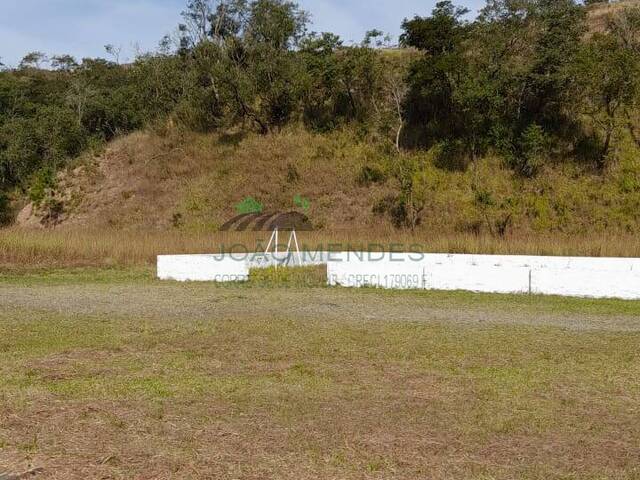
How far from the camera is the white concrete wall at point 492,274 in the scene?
13.2 metres

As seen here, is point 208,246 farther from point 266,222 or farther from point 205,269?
point 205,269

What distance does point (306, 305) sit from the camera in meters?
12.0

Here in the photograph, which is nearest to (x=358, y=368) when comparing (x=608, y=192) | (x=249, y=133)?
(x=608, y=192)

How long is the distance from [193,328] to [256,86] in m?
28.2

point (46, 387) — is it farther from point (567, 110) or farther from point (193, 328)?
point (567, 110)

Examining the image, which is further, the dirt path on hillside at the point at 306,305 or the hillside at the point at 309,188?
the hillside at the point at 309,188

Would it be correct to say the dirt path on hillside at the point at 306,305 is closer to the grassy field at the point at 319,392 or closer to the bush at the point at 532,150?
the grassy field at the point at 319,392

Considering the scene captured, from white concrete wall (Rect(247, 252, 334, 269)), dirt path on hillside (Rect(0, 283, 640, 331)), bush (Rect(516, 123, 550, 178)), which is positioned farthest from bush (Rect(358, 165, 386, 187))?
dirt path on hillside (Rect(0, 283, 640, 331))

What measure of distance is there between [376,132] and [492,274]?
23.8 metres

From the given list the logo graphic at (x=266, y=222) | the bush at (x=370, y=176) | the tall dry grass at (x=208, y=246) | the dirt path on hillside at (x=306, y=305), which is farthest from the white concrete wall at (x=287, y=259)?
the bush at (x=370, y=176)

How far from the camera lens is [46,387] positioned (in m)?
6.33

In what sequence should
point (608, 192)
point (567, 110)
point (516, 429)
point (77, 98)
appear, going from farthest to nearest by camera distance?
point (77, 98)
point (567, 110)
point (608, 192)
point (516, 429)

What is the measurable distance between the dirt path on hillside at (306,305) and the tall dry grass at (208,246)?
617 centimetres

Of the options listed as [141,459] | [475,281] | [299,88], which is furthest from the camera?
[299,88]
